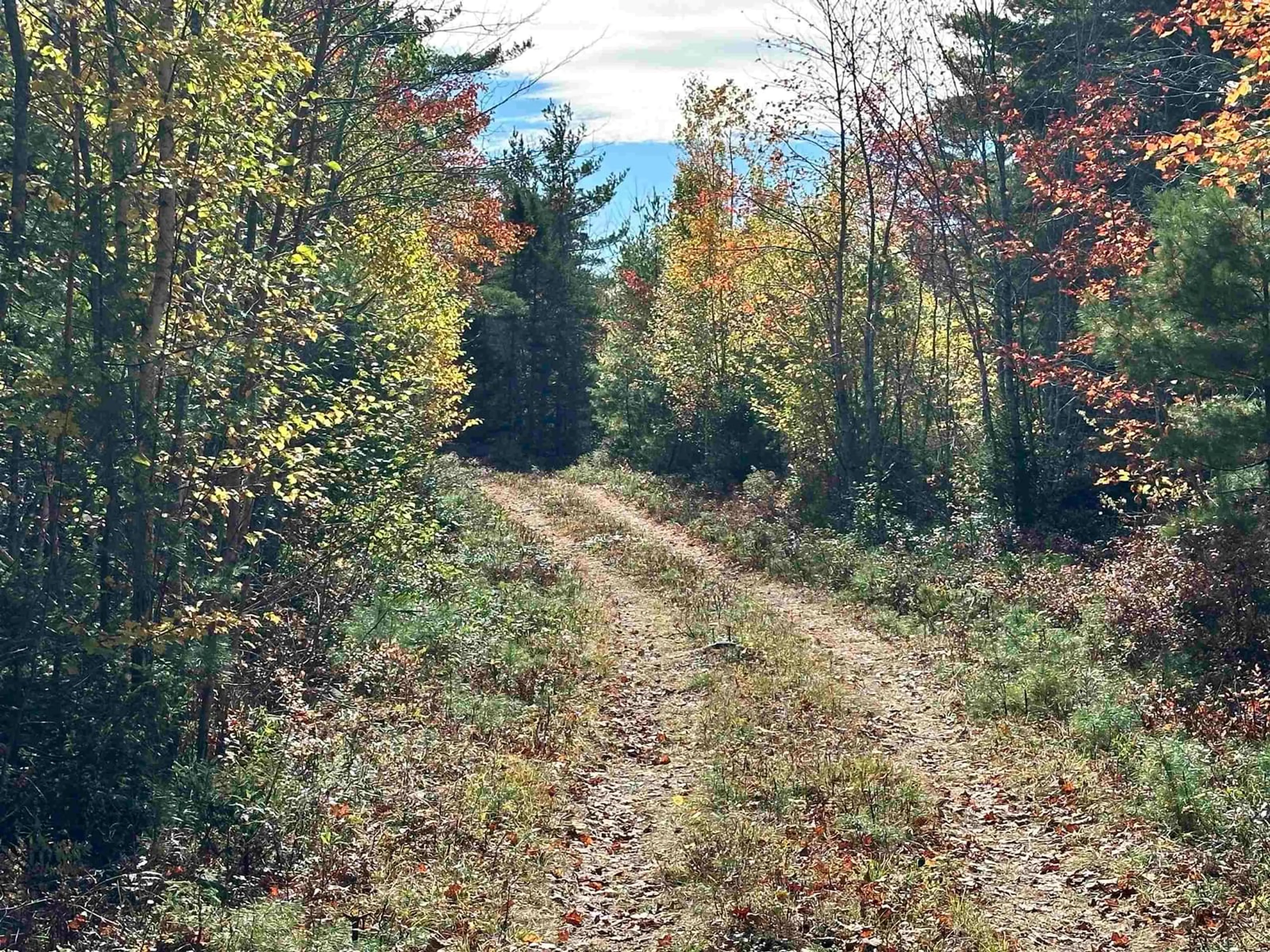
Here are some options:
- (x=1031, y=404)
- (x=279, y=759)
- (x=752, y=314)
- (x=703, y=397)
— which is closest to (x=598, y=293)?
(x=703, y=397)

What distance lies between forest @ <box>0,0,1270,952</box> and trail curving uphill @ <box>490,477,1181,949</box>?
2.1 inches

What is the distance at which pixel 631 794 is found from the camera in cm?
955

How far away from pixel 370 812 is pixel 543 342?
41.7m

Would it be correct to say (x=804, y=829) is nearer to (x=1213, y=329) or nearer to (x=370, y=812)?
(x=370, y=812)

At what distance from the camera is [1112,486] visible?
17859mm

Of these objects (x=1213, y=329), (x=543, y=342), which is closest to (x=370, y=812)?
(x=1213, y=329)

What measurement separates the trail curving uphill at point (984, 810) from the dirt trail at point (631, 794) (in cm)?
11

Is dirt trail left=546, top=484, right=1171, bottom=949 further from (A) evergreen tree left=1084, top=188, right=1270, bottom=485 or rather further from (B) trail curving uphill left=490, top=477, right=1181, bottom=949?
(A) evergreen tree left=1084, top=188, right=1270, bottom=485

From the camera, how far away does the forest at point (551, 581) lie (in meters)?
7.10

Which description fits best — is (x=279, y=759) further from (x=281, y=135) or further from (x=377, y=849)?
(x=281, y=135)

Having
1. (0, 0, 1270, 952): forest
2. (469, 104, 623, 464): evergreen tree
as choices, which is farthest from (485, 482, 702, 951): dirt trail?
(469, 104, 623, 464): evergreen tree

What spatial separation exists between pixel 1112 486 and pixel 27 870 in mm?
17337

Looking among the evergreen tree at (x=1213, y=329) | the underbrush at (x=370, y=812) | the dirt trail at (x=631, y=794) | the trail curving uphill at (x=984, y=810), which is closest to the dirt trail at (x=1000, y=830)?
the trail curving uphill at (x=984, y=810)

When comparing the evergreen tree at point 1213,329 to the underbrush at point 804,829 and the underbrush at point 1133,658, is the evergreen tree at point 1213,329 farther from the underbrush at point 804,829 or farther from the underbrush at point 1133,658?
the underbrush at point 804,829
